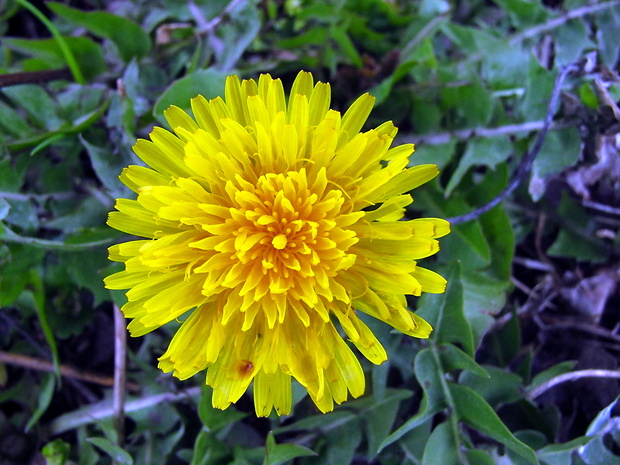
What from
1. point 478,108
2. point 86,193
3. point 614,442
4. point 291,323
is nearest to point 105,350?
point 86,193

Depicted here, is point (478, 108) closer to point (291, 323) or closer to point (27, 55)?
→ point (291, 323)

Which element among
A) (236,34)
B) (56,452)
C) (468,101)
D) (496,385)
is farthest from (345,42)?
(56,452)

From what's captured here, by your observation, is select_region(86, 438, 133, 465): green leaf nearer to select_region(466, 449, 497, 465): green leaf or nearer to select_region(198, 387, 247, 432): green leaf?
select_region(198, 387, 247, 432): green leaf

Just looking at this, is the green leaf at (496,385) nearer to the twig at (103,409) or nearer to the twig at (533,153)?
the twig at (533,153)

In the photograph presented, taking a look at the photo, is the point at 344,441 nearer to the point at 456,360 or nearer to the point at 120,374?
the point at 456,360

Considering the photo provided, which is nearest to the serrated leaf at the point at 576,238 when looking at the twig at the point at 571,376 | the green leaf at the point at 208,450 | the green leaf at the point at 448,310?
the twig at the point at 571,376

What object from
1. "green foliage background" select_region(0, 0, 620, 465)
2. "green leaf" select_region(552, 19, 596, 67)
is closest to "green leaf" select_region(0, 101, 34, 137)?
"green foliage background" select_region(0, 0, 620, 465)
